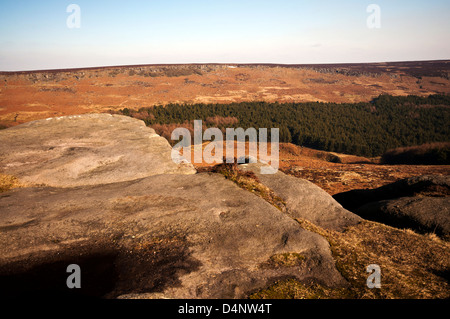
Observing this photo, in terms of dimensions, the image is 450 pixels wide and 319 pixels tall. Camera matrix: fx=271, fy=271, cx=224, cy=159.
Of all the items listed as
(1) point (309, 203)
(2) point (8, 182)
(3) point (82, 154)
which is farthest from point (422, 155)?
(2) point (8, 182)

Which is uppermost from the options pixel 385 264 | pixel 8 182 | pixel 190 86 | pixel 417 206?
pixel 190 86

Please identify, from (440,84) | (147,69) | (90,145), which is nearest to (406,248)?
(90,145)

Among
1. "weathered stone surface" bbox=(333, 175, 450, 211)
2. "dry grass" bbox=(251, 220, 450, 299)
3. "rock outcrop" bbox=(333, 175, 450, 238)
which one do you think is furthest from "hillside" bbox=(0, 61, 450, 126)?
"dry grass" bbox=(251, 220, 450, 299)

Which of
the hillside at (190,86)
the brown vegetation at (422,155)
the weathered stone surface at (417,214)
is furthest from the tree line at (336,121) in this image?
the weathered stone surface at (417,214)

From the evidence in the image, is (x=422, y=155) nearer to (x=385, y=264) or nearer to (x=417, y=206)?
(x=417, y=206)

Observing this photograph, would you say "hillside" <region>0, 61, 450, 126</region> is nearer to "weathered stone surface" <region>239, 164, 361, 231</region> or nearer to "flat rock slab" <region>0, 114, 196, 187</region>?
"flat rock slab" <region>0, 114, 196, 187</region>

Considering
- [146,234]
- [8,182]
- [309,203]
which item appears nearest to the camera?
[146,234]

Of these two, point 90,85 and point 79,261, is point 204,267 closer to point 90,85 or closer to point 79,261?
point 79,261
